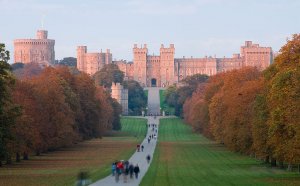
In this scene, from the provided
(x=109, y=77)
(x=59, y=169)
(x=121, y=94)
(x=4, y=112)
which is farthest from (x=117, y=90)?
(x=4, y=112)

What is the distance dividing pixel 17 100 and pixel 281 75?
62.6ft

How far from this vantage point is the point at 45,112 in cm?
5666

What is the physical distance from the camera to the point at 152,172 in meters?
39.3

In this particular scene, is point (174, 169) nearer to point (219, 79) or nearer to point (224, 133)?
point (224, 133)

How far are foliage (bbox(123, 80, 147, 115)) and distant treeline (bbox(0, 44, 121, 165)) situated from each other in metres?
77.7

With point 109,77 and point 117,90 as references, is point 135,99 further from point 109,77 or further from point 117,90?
point 109,77

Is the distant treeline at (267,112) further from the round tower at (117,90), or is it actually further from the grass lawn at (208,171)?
the round tower at (117,90)

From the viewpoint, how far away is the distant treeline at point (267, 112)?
3469cm

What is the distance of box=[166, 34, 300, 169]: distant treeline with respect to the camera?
114ft

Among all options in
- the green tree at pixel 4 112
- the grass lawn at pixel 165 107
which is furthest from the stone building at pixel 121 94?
the green tree at pixel 4 112

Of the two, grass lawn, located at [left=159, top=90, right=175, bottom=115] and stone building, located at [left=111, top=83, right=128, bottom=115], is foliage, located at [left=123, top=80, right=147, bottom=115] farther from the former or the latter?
grass lawn, located at [left=159, top=90, right=175, bottom=115]

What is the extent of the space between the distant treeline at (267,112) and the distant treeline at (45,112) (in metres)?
10.1

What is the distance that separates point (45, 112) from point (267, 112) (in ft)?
61.9

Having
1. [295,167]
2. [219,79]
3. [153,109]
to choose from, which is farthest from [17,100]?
[153,109]
